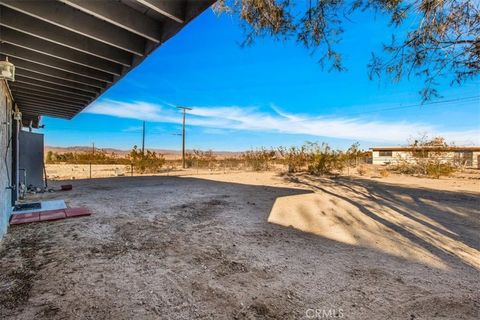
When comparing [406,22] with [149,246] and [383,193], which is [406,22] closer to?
[149,246]

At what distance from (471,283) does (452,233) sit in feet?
6.39

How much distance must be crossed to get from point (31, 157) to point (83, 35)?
7.33 meters

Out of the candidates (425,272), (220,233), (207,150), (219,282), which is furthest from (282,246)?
(207,150)

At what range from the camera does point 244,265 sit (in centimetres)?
273

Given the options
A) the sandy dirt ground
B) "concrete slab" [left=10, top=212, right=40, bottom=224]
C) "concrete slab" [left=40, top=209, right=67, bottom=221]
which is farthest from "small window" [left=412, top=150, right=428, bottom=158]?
"concrete slab" [left=10, top=212, right=40, bottom=224]

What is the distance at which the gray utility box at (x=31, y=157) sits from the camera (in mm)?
7434

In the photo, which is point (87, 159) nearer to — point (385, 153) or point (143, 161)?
point (143, 161)

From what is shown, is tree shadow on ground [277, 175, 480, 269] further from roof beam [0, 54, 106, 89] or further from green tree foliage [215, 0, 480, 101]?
roof beam [0, 54, 106, 89]

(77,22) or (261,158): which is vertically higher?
(77,22)

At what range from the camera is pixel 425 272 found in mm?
2635

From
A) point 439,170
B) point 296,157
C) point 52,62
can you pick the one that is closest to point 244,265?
point 52,62

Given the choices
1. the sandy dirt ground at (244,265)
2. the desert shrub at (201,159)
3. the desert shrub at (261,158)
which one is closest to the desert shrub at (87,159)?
the desert shrub at (201,159)

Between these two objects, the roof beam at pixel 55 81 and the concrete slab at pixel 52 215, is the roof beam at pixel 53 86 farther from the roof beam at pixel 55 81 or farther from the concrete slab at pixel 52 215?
the concrete slab at pixel 52 215

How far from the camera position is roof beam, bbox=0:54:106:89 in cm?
340
